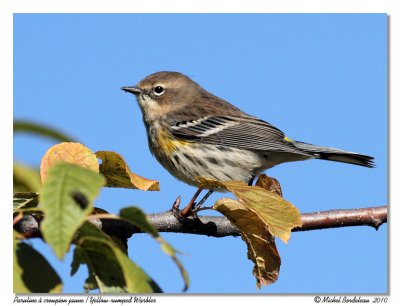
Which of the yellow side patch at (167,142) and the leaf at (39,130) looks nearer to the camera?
the leaf at (39,130)

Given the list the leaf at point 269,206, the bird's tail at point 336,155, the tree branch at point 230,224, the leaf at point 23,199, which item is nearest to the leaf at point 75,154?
the leaf at point 23,199

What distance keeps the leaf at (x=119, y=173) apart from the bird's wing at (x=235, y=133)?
4.16 metres

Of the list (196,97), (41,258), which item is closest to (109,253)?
(41,258)

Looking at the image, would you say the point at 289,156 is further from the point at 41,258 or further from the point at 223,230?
the point at 41,258

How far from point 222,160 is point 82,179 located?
5774 mm

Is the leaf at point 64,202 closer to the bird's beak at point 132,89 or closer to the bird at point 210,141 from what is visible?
the bird at point 210,141

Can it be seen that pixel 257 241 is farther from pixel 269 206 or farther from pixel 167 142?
pixel 167 142

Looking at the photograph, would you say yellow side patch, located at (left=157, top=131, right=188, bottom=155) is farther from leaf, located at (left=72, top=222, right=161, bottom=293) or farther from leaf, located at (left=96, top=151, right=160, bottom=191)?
leaf, located at (left=72, top=222, right=161, bottom=293)

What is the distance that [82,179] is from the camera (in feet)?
6.47

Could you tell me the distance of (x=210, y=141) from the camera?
7.90 m

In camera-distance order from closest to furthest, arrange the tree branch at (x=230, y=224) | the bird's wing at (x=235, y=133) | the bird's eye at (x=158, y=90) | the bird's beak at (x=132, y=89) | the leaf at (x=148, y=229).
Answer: the leaf at (x=148, y=229)
the tree branch at (x=230, y=224)
the bird's wing at (x=235, y=133)
the bird's beak at (x=132, y=89)
the bird's eye at (x=158, y=90)

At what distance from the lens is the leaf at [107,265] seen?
227 cm

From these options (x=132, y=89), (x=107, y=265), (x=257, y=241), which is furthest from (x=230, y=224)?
(x=132, y=89)

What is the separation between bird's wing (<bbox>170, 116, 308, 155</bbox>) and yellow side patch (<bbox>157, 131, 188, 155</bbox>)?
111 mm
